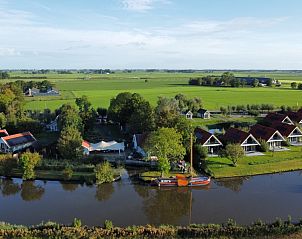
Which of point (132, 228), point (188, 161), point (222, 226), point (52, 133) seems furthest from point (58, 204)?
point (52, 133)

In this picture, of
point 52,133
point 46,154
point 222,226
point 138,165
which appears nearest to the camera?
point 222,226

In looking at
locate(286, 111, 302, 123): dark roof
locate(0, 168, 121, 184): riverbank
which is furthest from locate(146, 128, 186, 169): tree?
locate(286, 111, 302, 123): dark roof

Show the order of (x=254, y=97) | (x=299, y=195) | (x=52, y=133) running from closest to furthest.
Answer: (x=299, y=195), (x=52, y=133), (x=254, y=97)

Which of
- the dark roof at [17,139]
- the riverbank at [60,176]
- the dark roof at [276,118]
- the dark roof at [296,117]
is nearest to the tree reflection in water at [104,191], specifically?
the riverbank at [60,176]

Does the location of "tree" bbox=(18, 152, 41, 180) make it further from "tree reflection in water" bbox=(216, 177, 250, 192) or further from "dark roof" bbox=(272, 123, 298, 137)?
"dark roof" bbox=(272, 123, 298, 137)

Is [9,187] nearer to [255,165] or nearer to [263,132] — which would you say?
[255,165]

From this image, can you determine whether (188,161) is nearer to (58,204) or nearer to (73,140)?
(73,140)

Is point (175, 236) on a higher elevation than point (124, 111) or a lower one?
lower

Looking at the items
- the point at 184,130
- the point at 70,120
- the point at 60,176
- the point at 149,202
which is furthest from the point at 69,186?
the point at 70,120

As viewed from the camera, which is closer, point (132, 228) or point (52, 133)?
point (132, 228)
